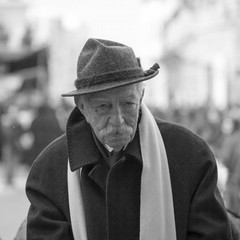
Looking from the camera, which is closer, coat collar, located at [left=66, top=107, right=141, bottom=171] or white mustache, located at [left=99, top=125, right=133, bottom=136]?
white mustache, located at [left=99, top=125, right=133, bottom=136]

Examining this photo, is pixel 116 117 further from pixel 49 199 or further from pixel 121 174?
pixel 49 199

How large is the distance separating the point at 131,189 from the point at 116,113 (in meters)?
0.32

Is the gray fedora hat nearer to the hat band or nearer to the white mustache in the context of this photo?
the hat band

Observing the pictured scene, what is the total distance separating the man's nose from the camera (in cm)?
298

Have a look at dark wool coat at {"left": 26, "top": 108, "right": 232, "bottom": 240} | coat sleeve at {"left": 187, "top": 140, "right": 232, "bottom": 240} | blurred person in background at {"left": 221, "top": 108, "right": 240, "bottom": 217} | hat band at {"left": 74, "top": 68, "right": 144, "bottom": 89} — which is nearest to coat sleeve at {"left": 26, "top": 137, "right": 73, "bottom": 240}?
dark wool coat at {"left": 26, "top": 108, "right": 232, "bottom": 240}

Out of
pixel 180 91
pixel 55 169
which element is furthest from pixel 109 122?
pixel 180 91

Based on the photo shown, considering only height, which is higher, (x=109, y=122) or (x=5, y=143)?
(x=109, y=122)

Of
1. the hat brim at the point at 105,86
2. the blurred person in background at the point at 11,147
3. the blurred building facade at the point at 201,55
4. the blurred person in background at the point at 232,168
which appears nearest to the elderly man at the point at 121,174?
the hat brim at the point at 105,86

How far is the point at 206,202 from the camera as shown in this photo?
2982 millimetres

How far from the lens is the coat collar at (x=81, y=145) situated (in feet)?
10.2

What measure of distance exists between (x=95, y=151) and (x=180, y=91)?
4196cm

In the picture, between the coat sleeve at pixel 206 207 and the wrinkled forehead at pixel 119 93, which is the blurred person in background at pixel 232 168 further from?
the wrinkled forehead at pixel 119 93

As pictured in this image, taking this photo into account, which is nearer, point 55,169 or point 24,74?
point 55,169

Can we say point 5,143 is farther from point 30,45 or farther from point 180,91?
point 180,91
